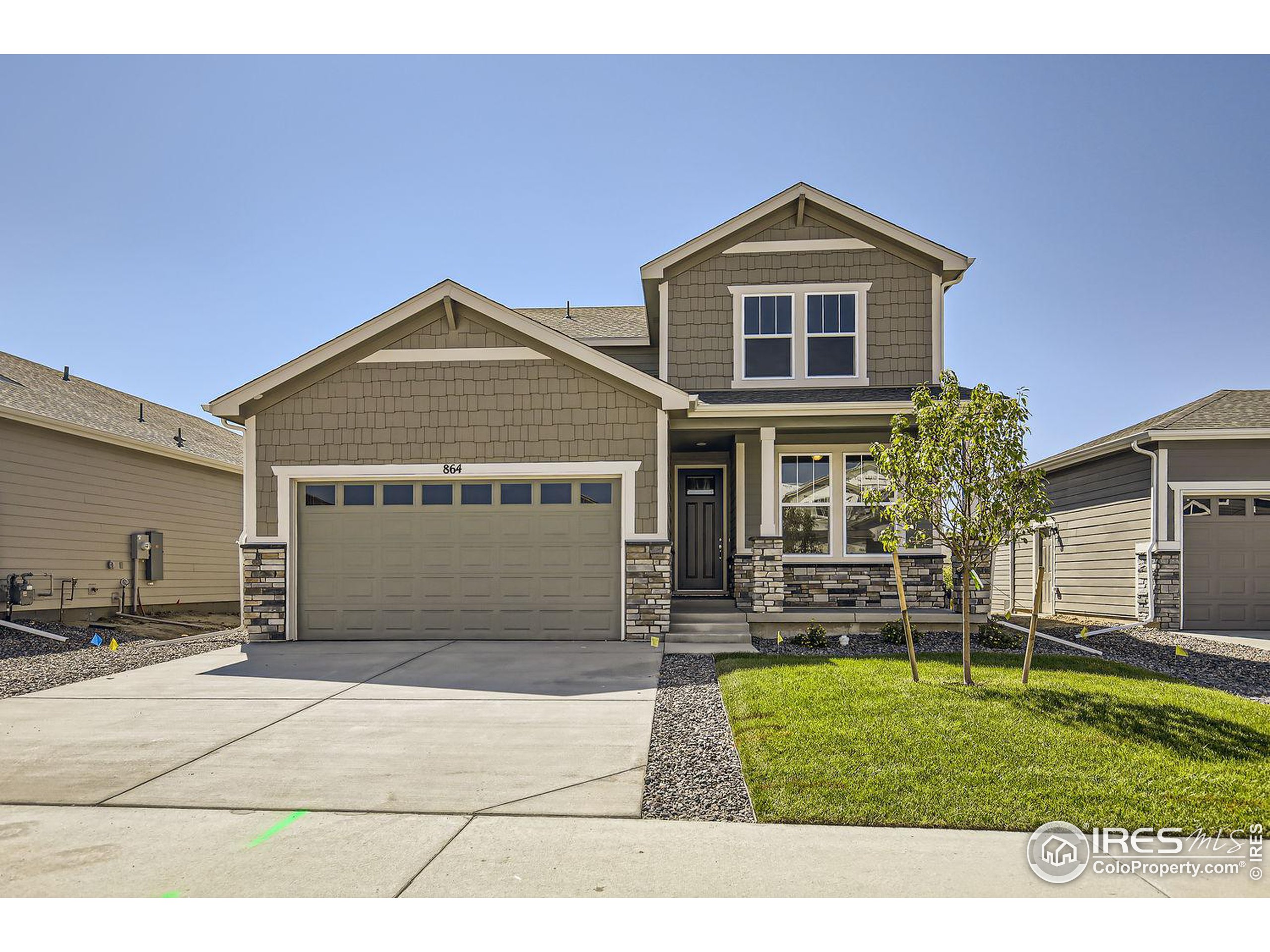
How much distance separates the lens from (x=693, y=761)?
5.75 m

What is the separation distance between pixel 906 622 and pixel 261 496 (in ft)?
29.4

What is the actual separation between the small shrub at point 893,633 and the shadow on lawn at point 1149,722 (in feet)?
11.8

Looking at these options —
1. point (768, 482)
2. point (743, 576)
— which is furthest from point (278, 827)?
point (743, 576)

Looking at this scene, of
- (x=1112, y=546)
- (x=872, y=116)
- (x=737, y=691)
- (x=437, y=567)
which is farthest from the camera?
(x=1112, y=546)

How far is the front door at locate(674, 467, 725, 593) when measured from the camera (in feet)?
46.3

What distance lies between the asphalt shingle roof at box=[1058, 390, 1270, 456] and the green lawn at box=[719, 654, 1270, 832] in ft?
23.3

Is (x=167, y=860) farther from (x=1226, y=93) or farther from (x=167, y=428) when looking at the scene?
(x=167, y=428)

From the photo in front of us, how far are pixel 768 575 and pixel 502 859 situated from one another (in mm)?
8753

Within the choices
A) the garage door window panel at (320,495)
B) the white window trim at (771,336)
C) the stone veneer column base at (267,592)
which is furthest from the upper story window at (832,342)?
the stone veneer column base at (267,592)

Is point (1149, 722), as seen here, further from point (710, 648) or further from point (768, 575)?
point (768, 575)

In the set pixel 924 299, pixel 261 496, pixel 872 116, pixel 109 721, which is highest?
pixel 872 116

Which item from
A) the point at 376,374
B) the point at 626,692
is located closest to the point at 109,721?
the point at 626,692

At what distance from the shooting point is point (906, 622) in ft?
27.9

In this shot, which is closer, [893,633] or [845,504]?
[893,633]
